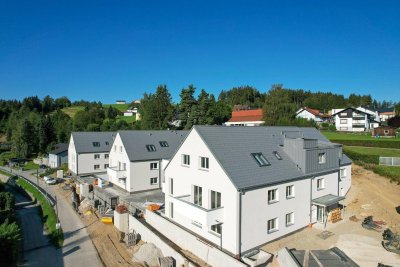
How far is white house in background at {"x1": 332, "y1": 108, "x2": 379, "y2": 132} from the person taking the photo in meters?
80.2

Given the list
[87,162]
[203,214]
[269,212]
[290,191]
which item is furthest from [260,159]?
[87,162]

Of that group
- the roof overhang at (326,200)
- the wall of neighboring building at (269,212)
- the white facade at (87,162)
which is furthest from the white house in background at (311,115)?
the wall of neighboring building at (269,212)

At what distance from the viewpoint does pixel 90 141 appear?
170ft

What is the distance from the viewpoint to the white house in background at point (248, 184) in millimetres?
19922

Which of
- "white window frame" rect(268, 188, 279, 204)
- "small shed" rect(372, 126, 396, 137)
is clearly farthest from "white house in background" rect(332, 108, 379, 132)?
"white window frame" rect(268, 188, 279, 204)

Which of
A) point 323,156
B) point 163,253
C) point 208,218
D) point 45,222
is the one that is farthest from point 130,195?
point 323,156

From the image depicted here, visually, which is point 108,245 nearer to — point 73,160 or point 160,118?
point 73,160

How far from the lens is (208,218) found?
19.8 metres

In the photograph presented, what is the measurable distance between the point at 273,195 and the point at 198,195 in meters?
5.96

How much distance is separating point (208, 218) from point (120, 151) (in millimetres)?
23380

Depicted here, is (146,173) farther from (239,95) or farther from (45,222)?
(239,95)

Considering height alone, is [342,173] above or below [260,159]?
below

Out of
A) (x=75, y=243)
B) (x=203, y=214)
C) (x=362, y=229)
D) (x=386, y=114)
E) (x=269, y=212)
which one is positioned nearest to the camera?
(x=203, y=214)

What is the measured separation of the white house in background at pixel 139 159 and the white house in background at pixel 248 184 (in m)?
11.2
